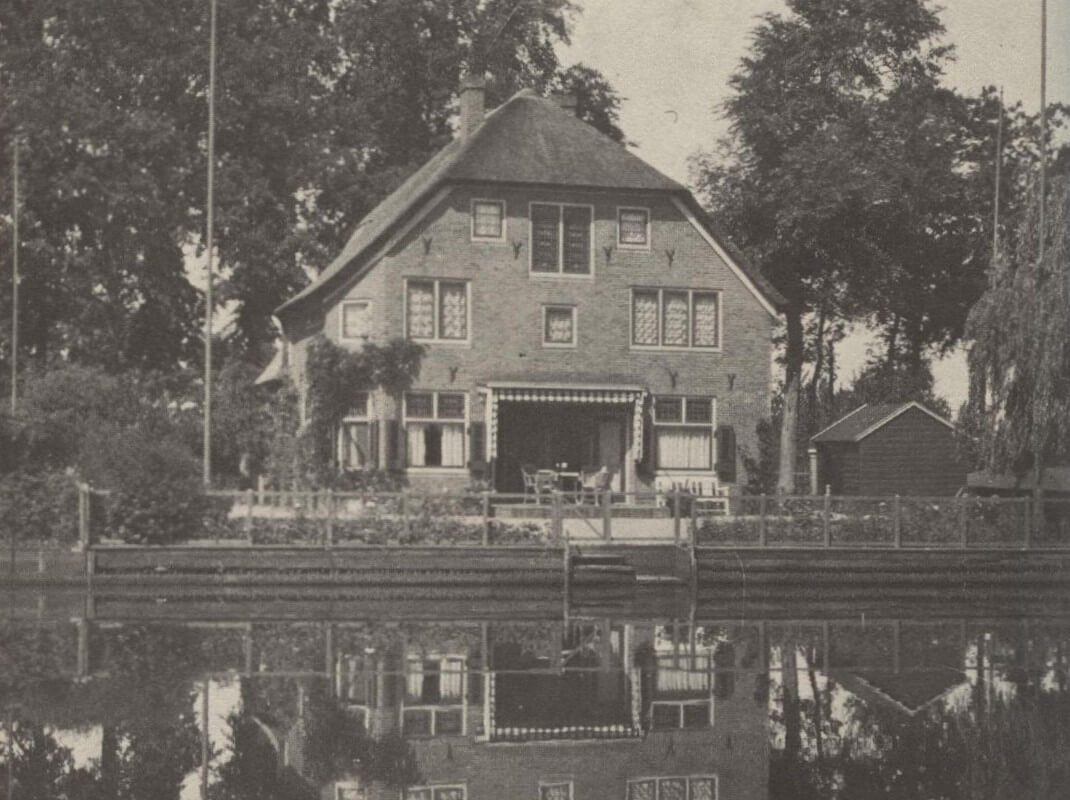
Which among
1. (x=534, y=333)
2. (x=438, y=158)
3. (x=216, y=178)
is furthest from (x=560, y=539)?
(x=216, y=178)

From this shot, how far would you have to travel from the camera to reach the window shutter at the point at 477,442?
3309cm

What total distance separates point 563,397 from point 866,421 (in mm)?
6446

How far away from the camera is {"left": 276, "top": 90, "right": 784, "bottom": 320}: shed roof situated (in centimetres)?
3356

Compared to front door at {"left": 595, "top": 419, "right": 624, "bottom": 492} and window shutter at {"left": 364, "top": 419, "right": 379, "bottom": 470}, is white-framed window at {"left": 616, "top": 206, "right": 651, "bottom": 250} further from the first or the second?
window shutter at {"left": 364, "top": 419, "right": 379, "bottom": 470}

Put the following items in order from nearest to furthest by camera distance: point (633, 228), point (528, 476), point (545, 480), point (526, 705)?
point (526, 705) < point (545, 480) < point (528, 476) < point (633, 228)

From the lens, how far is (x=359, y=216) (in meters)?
44.6

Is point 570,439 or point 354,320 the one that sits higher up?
point 354,320

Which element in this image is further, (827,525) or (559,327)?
(559,327)

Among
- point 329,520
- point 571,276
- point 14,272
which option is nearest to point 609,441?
point 571,276

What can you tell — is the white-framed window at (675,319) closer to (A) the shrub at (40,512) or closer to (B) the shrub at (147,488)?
(B) the shrub at (147,488)

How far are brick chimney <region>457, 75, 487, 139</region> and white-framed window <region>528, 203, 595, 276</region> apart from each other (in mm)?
3868

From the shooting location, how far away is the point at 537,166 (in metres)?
34.1

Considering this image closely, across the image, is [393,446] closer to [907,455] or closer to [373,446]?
[373,446]

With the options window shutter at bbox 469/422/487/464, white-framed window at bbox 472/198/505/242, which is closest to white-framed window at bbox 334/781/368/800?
window shutter at bbox 469/422/487/464
